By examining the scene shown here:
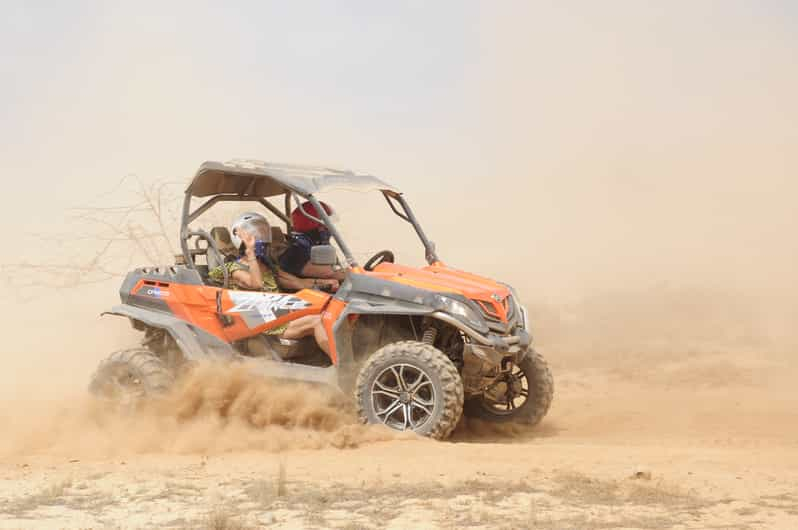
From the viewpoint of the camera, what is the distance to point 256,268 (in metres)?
10.5

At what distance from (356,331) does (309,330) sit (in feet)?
1.25

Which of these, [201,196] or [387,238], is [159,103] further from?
[201,196]

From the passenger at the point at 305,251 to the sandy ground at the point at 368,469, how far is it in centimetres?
120

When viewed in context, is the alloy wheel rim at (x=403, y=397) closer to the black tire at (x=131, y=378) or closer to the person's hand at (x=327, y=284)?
the person's hand at (x=327, y=284)

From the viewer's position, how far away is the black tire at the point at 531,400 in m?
10.8

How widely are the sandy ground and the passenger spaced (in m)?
1.20

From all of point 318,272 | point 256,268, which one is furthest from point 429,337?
point 256,268

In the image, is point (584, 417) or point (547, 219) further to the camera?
point (547, 219)

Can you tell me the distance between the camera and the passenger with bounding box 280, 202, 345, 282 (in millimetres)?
10828

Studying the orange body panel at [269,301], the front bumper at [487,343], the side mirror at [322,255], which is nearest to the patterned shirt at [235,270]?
the orange body panel at [269,301]

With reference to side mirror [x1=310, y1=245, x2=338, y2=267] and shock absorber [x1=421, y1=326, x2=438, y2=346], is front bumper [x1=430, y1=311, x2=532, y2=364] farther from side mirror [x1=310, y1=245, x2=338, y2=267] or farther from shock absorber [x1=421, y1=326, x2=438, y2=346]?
side mirror [x1=310, y1=245, x2=338, y2=267]

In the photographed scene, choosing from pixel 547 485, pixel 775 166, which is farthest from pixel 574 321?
pixel 775 166

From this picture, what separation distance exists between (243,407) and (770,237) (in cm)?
2033

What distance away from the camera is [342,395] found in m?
9.99
